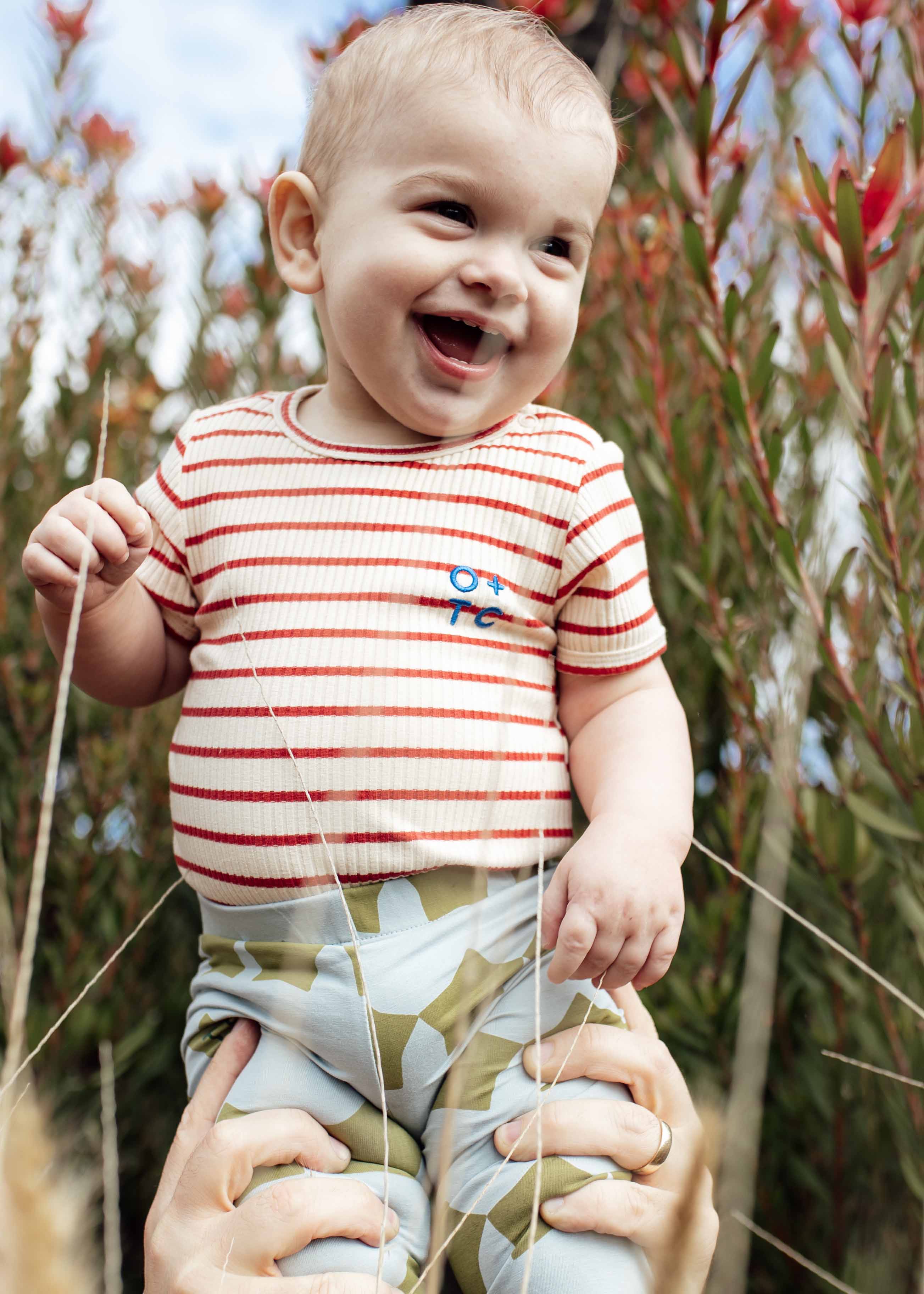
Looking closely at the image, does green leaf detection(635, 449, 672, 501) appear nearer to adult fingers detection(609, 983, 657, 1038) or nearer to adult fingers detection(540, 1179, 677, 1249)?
adult fingers detection(609, 983, 657, 1038)

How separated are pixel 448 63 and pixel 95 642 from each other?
1.86 feet

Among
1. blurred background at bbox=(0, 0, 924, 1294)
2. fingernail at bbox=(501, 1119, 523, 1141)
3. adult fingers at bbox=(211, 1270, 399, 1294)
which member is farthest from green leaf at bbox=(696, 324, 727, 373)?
adult fingers at bbox=(211, 1270, 399, 1294)

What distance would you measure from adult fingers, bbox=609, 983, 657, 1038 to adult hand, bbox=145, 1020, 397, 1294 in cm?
27

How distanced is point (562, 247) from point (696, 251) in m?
0.19

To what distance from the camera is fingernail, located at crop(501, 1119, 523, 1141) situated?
29.4 inches

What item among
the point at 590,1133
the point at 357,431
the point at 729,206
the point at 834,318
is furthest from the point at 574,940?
the point at 729,206

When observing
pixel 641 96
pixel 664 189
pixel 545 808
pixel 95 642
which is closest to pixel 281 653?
pixel 95 642

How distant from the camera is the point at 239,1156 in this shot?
0.72 meters

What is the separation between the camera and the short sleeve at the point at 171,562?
0.95 metres

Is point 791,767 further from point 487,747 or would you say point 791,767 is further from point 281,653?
point 281,653

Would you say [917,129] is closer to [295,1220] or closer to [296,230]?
[296,230]

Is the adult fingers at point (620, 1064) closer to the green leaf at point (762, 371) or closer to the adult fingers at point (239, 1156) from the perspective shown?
the adult fingers at point (239, 1156)

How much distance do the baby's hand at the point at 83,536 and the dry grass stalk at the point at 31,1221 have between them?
447mm

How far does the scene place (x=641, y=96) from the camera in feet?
6.11
